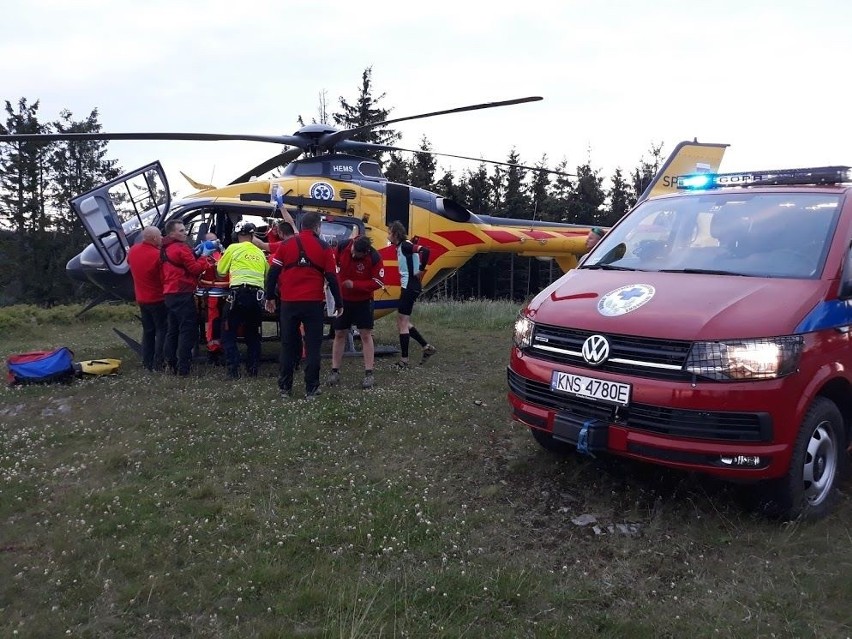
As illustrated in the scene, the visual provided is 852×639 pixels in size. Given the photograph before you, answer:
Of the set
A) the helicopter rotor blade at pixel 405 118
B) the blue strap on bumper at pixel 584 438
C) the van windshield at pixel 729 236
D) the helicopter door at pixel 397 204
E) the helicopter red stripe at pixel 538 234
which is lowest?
the blue strap on bumper at pixel 584 438

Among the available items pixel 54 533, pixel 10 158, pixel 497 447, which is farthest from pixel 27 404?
pixel 10 158

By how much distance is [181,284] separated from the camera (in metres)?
8.22

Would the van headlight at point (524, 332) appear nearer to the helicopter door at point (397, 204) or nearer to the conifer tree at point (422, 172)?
the helicopter door at point (397, 204)

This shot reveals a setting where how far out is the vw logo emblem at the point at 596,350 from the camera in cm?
406

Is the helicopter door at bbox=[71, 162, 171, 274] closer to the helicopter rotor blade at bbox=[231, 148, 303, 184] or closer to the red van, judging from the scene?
the helicopter rotor blade at bbox=[231, 148, 303, 184]

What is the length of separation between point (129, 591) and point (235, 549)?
0.61 metres

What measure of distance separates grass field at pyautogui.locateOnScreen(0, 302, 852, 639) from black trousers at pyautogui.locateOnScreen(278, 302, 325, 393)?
78 centimetres

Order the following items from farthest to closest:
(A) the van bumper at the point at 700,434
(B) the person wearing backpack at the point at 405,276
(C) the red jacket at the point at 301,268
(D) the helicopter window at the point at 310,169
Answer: (D) the helicopter window at the point at 310,169 → (B) the person wearing backpack at the point at 405,276 → (C) the red jacket at the point at 301,268 → (A) the van bumper at the point at 700,434

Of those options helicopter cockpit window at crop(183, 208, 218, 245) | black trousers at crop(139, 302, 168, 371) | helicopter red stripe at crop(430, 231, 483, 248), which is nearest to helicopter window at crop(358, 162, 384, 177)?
helicopter red stripe at crop(430, 231, 483, 248)

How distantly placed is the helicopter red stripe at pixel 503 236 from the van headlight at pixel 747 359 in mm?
8531

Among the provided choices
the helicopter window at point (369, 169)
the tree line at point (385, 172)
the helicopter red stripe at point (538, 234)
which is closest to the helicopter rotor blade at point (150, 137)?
the helicopter window at point (369, 169)

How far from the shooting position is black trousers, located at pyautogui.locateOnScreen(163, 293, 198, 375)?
27.1 feet

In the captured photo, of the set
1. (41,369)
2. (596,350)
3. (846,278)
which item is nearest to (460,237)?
(41,369)

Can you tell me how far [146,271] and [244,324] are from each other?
1.47m
